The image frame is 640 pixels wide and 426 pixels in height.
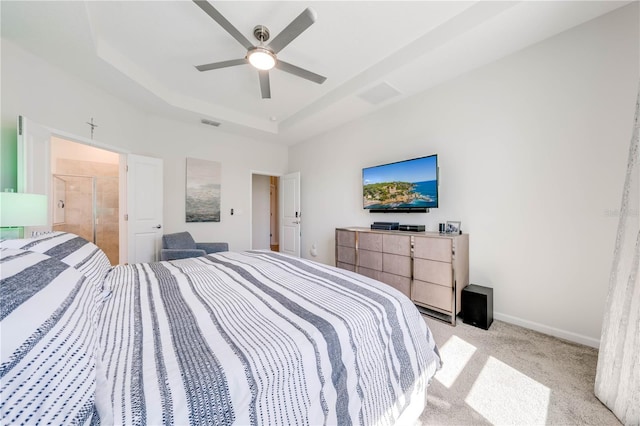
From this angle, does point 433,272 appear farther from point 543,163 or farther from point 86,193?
point 86,193

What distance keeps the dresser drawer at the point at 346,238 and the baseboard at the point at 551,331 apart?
180cm

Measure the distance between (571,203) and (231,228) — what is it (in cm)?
475

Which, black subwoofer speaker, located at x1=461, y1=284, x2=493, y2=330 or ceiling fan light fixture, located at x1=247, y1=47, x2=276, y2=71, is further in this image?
black subwoofer speaker, located at x1=461, y1=284, x2=493, y2=330

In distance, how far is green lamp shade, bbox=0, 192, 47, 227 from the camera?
5.17 ft

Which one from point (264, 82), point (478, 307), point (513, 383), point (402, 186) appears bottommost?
point (513, 383)

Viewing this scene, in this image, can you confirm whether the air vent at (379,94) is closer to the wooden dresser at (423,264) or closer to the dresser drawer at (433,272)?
the wooden dresser at (423,264)

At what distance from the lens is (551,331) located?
2.18 m

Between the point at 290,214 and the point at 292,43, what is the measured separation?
3.32 metres

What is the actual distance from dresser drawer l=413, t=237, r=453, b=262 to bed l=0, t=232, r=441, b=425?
1.33 metres

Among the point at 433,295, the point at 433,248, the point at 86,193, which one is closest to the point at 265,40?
the point at 433,248

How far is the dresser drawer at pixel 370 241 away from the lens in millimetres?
3066

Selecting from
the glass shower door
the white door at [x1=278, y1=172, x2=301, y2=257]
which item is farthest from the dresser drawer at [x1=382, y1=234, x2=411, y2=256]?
the glass shower door

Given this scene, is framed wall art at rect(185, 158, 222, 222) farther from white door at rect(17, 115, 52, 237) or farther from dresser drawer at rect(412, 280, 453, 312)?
dresser drawer at rect(412, 280, 453, 312)

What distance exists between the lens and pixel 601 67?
6.45ft
